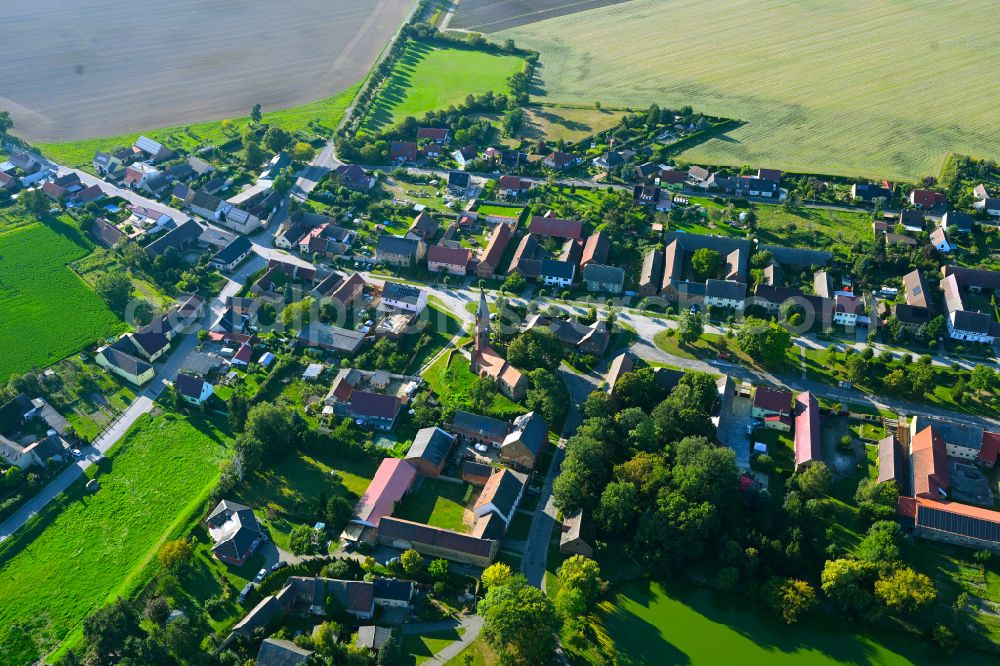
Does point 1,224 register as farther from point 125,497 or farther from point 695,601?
point 695,601

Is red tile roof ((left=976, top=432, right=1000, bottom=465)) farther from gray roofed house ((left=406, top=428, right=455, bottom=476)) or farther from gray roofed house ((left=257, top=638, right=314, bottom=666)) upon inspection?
gray roofed house ((left=257, top=638, right=314, bottom=666))

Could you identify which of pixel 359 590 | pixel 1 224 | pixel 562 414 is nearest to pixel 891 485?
pixel 562 414

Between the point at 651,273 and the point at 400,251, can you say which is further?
the point at 400,251

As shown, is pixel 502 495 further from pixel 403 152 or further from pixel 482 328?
pixel 403 152

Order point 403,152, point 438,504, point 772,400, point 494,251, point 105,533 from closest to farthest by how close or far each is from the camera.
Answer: point 105,533 → point 438,504 → point 772,400 → point 494,251 → point 403,152

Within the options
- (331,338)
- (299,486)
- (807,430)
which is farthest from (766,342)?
(299,486)

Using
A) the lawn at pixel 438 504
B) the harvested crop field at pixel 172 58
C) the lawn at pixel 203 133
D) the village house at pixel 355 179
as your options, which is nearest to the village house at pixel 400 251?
the village house at pixel 355 179
